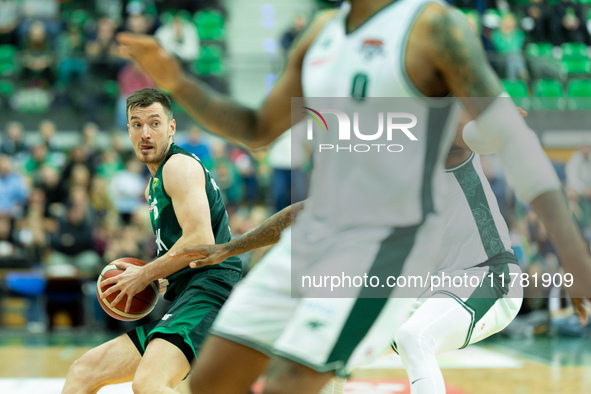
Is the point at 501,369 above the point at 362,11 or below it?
below

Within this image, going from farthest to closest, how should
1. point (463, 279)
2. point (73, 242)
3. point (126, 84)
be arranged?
point (126, 84) → point (73, 242) → point (463, 279)

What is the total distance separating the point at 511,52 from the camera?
13.8m

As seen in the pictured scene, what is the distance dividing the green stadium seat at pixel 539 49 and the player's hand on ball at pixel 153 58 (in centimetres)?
1238

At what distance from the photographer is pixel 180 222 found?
369 centimetres

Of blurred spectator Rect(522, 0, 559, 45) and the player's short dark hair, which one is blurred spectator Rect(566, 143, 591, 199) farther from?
the player's short dark hair

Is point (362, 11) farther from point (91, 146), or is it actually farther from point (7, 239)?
point (91, 146)

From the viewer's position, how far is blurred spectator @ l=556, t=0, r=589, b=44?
14523 millimetres

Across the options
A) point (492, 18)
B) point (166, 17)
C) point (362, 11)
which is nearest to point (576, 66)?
point (492, 18)

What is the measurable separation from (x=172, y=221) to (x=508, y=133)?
2.03 meters

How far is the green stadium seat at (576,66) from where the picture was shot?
13.9 m

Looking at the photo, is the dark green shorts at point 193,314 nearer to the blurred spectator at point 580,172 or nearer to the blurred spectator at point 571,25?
the blurred spectator at point 580,172

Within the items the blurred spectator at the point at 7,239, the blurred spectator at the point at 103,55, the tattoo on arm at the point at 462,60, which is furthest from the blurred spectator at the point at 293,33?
the tattoo on arm at the point at 462,60

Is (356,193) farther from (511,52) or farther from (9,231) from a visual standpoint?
(511,52)

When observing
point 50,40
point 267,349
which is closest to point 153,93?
point 267,349
